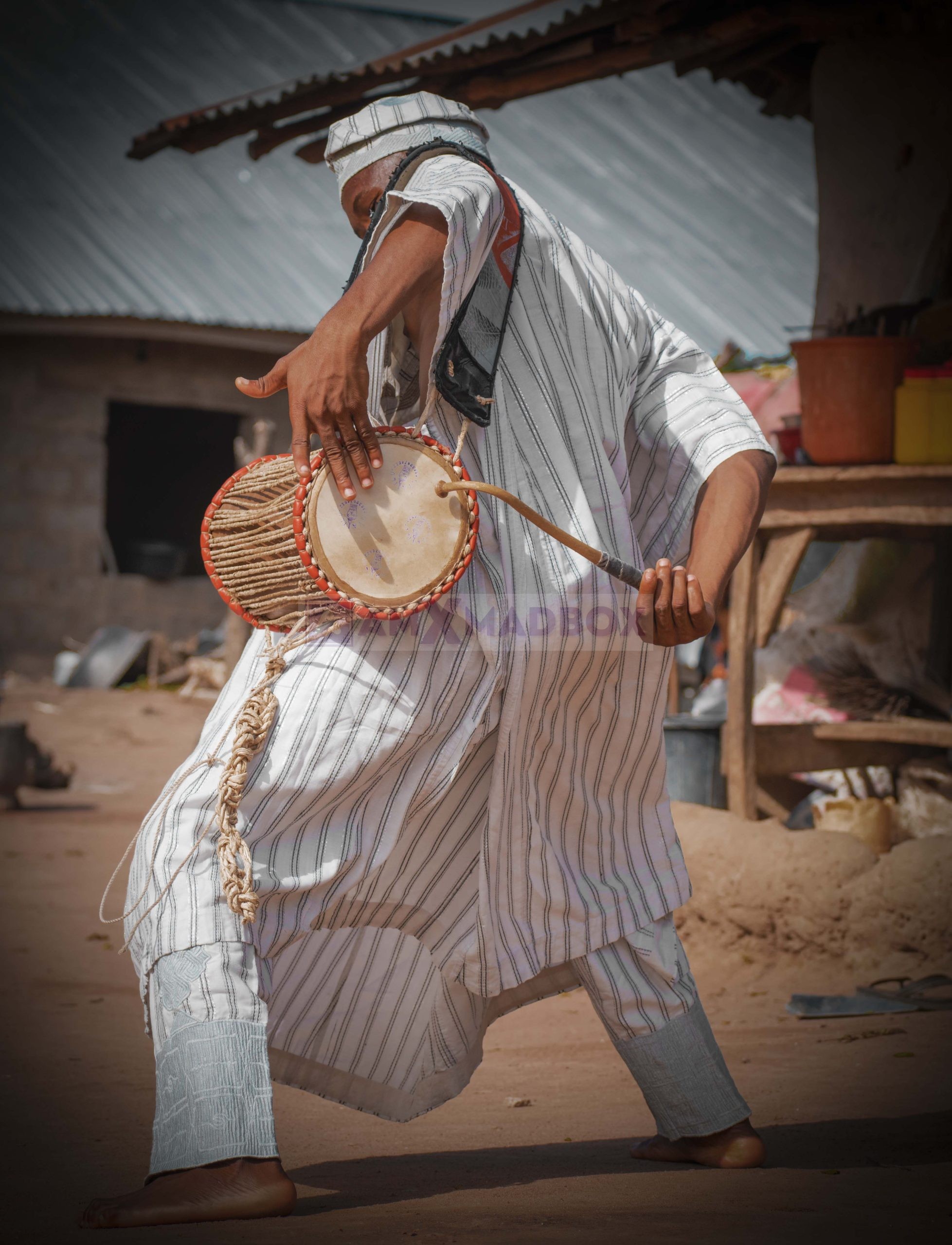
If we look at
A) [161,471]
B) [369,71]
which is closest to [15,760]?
[369,71]

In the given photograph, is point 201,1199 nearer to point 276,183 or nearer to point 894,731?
point 894,731

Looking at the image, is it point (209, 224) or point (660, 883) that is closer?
point (660, 883)

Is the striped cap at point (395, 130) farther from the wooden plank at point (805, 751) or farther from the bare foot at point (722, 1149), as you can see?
the wooden plank at point (805, 751)

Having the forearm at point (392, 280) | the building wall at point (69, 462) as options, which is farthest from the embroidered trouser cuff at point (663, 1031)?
the building wall at point (69, 462)

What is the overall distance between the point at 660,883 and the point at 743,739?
2.26 meters

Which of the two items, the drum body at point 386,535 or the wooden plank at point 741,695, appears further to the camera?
the wooden plank at point 741,695

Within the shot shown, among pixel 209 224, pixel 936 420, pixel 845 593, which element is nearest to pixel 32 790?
pixel 845 593

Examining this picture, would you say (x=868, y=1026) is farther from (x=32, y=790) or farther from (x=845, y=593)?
(x=32, y=790)

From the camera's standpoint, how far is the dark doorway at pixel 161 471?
14.7 metres

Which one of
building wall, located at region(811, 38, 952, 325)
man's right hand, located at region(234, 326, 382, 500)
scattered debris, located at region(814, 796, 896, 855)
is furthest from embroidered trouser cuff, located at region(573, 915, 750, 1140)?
building wall, located at region(811, 38, 952, 325)

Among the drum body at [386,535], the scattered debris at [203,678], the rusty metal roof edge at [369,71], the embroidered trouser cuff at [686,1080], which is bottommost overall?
the embroidered trouser cuff at [686,1080]

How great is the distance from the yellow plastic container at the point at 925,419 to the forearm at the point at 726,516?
2.17 meters

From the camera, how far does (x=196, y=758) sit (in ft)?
6.04

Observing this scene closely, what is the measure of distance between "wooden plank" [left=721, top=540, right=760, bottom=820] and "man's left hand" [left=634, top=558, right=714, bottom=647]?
254 cm
